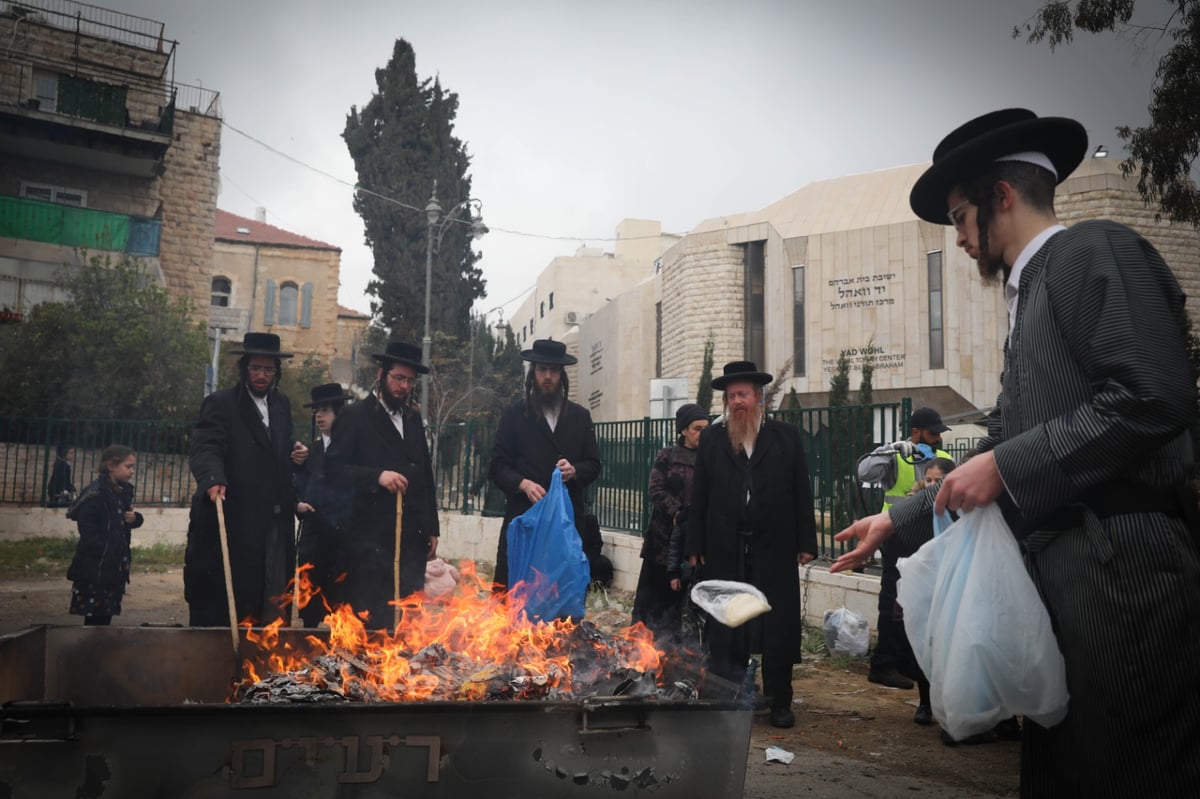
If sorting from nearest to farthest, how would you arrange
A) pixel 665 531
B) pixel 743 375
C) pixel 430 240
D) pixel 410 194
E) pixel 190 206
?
pixel 743 375 → pixel 665 531 → pixel 430 240 → pixel 190 206 → pixel 410 194

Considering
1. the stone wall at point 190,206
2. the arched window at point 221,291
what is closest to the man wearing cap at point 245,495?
the stone wall at point 190,206

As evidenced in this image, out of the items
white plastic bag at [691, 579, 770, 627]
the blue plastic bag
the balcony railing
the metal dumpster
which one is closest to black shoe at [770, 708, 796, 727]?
the blue plastic bag

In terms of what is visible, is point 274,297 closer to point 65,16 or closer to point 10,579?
point 65,16

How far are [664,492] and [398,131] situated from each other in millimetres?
33998

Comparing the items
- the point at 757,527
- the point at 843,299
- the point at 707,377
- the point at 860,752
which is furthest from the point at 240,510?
the point at 843,299

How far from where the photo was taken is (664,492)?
300 inches

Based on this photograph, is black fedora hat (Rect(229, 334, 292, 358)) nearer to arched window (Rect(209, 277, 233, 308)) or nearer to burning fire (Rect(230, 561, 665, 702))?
burning fire (Rect(230, 561, 665, 702))

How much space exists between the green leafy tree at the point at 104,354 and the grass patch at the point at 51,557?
842 centimetres

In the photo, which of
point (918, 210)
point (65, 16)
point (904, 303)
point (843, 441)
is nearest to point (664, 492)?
point (843, 441)

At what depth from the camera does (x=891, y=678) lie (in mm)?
7184

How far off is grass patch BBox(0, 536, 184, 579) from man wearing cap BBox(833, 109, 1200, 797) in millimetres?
15506

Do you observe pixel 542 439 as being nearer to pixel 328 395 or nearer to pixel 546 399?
pixel 546 399

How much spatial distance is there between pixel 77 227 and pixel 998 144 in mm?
32197


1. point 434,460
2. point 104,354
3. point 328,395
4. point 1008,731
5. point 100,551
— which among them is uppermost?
point 104,354
